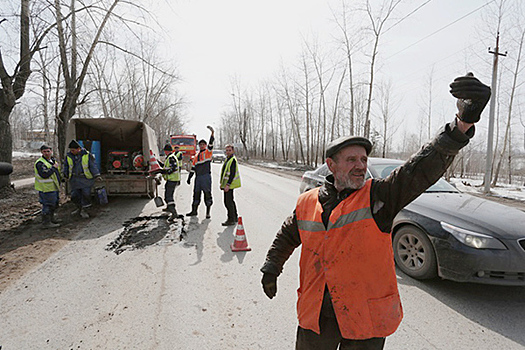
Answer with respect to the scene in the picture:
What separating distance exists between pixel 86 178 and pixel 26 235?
1842 millimetres

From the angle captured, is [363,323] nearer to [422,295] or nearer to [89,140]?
[422,295]

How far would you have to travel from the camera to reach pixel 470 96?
1344 millimetres

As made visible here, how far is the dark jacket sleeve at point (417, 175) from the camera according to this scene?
1.40 meters

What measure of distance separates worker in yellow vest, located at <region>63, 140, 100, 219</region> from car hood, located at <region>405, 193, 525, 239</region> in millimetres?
7228

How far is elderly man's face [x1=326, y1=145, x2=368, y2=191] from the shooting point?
171 centimetres

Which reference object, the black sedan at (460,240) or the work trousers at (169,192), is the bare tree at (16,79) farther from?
the black sedan at (460,240)

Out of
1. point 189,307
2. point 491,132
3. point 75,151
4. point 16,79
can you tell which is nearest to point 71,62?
point 16,79

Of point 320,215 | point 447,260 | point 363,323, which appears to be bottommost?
point 447,260

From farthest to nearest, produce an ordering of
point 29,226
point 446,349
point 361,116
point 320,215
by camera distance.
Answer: point 361,116
point 29,226
point 446,349
point 320,215

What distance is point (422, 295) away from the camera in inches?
131

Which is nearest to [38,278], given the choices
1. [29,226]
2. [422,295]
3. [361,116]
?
[29,226]

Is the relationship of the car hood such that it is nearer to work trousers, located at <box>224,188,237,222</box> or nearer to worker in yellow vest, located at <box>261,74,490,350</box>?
worker in yellow vest, located at <box>261,74,490,350</box>

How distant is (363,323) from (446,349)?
153 cm

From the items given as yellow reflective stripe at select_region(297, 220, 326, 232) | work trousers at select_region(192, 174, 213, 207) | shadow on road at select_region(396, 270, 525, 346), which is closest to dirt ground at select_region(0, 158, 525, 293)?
work trousers at select_region(192, 174, 213, 207)
